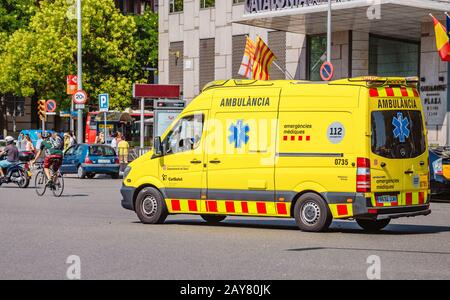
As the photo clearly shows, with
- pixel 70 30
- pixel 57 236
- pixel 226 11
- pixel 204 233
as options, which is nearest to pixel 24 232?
pixel 57 236

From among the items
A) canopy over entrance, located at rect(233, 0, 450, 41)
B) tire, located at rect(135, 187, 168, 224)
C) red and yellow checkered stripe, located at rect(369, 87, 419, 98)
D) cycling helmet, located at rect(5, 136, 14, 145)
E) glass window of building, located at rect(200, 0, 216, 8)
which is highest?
glass window of building, located at rect(200, 0, 216, 8)

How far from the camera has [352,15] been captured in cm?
3616

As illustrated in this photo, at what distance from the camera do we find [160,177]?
661 inches

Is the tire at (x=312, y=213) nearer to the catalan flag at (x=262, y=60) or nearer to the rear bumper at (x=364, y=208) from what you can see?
the rear bumper at (x=364, y=208)

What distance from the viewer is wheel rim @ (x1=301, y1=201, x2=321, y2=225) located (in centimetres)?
1507

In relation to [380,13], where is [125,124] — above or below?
below

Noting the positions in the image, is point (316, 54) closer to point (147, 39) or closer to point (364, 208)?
point (364, 208)

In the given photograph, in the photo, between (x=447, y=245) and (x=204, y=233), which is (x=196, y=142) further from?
(x=447, y=245)

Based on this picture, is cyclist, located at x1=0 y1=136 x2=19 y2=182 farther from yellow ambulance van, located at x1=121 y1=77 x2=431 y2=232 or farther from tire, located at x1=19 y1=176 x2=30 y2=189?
yellow ambulance van, located at x1=121 y1=77 x2=431 y2=232

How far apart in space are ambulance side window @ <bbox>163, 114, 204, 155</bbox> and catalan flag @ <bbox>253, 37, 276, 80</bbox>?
24.1 metres

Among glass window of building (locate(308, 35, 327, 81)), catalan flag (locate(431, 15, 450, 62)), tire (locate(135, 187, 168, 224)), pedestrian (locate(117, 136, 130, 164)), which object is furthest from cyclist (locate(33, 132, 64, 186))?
glass window of building (locate(308, 35, 327, 81))

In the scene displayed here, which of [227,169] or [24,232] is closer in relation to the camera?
[24,232]
